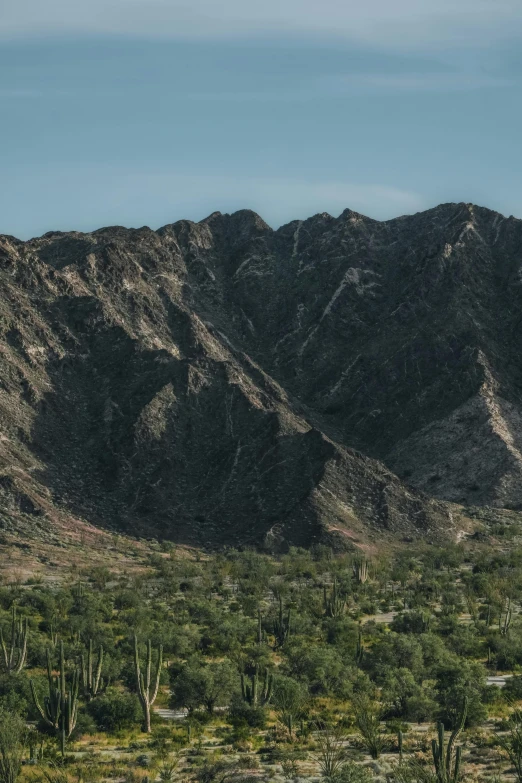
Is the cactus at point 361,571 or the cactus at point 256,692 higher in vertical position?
the cactus at point 361,571

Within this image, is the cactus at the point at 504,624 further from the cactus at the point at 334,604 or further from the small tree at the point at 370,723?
the small tree at the point at 370,723

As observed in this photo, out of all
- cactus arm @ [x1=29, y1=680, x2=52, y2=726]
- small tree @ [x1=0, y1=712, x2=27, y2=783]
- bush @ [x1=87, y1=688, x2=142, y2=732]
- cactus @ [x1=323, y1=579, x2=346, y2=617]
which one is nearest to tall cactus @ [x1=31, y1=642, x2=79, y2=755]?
cactus arm @ [x1=29, y1=680, x2=52, y2=726]

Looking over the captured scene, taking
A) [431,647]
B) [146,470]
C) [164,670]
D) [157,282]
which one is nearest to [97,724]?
[164,670]

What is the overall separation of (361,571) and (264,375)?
56.6 meters

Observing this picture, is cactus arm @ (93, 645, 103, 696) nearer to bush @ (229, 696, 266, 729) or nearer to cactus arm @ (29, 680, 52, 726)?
cactus arm @ (29, 680, 52, 726)

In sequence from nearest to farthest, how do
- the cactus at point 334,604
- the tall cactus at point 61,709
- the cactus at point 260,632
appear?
the tall cactus at point 61,709, the cactus at point 260,632, the cactus at point 334,604

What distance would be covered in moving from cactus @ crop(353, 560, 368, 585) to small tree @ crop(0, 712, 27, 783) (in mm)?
51495

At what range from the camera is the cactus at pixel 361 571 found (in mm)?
93000

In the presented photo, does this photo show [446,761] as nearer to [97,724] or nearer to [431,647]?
[97,724]

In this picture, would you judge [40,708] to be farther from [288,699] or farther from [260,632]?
[260,632]

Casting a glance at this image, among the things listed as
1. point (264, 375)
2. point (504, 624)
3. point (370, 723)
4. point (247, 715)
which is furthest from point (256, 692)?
point (264, 375)

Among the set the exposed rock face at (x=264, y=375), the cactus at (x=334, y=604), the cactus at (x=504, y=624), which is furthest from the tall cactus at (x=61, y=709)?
the exposed rock face at (x=264, y=375)

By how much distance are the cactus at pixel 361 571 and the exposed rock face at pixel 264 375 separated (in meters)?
11.2

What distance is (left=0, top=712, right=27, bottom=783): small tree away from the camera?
39.2m
